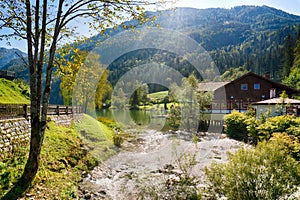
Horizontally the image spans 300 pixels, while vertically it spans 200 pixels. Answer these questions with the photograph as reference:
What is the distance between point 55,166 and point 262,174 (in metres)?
7.83

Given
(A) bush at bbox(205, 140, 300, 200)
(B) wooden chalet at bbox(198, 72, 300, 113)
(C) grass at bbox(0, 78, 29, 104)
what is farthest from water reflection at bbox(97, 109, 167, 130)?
(A) bush at bbox(205, 140, 300, 200)

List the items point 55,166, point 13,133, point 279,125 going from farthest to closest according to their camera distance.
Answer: point 279,125, point 55,166, point 13,133

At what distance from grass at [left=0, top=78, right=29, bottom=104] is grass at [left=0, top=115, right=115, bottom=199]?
8.96 metres

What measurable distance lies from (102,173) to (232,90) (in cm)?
3307

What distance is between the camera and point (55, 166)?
8.89 metres

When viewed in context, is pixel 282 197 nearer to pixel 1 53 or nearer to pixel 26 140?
pixel 26 140

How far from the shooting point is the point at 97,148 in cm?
1352

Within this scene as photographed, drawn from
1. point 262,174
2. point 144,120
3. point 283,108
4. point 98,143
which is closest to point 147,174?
point 98,143

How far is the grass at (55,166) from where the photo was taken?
6.85 m

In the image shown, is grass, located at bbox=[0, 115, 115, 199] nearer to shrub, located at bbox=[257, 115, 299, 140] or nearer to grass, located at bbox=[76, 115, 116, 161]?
grass, located at bbox=[76, 115, 116, 161]

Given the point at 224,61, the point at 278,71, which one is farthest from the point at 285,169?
the point at 224,61

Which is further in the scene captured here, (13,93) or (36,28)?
(13,93)

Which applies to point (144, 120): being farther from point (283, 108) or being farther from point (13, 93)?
point (283, 108)

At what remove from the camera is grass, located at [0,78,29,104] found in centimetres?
1900
